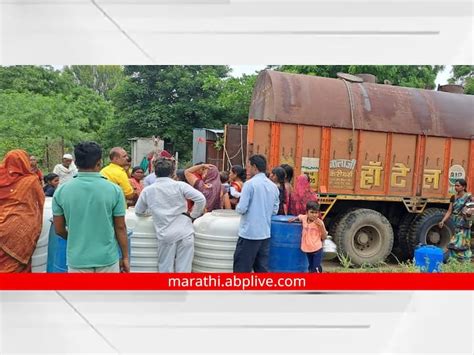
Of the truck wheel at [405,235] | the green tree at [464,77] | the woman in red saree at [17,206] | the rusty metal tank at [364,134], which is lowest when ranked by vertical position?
the truck wheel at [405,235]

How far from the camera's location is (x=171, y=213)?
11.1ft

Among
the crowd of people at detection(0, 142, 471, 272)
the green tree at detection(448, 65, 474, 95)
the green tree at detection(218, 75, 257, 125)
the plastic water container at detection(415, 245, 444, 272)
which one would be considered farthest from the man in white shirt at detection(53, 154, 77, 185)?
the green tree at detection(448, 65, 474, 95)

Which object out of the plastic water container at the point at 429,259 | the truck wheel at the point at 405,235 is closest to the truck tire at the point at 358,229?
the truck wheel at the point at 405,235

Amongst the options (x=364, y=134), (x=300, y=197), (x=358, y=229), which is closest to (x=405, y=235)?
(x=358, y=229)

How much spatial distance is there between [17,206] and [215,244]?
4.96 feet

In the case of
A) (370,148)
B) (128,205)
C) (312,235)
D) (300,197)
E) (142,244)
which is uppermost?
(370,148)

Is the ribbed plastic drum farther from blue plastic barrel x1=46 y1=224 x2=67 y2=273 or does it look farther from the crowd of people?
blue plastic barrel x1=46 y1=224 x2=67 y2=273

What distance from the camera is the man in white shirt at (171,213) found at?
336 centimetres

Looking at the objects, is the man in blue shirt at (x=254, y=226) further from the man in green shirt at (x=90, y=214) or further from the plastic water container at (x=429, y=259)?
the plastic water container at (x=429, y=259)

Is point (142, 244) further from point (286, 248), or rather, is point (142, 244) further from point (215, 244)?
point (286, 248)

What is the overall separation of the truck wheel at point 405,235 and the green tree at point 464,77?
1.53m

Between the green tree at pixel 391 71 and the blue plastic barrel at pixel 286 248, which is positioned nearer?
the blue plastic barrel at pixel 286 248
